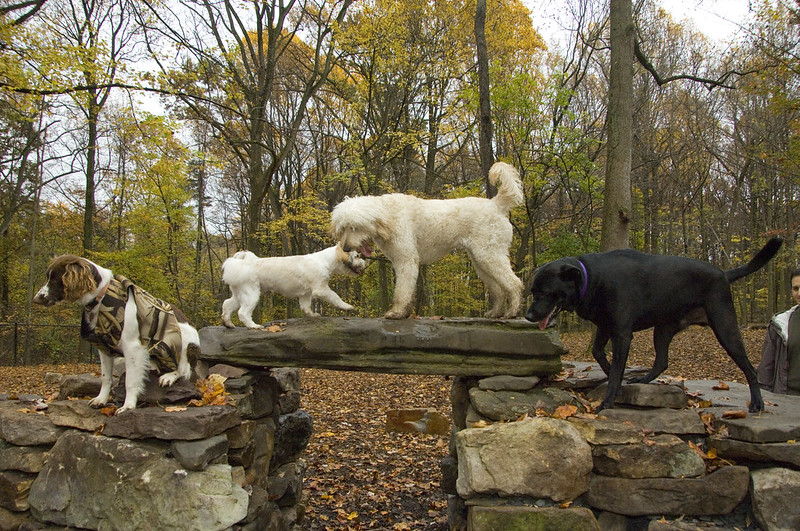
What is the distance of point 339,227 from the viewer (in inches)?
167

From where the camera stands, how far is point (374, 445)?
7898 millimetres

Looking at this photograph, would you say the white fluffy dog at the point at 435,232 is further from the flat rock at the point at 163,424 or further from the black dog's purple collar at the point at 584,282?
the flat rock at the point at 163,424

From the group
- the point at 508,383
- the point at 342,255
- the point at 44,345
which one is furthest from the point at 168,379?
the point at 44,345

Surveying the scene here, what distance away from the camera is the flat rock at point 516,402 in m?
3.83

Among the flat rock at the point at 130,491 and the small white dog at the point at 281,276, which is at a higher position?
the small white dog at the point at 281,276

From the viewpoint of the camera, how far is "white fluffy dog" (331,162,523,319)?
166 inches

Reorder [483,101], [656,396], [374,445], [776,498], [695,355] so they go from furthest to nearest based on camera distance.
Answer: [695,355] → [483,101] → [374,445] → [656,396] → [776,498]

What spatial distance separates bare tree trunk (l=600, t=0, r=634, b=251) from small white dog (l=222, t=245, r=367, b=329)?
16.0 ft

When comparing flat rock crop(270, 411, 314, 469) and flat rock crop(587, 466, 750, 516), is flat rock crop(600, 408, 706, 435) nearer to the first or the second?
flat rock crop(587, 466, 750, 516)

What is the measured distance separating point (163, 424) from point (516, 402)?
270 centimetres

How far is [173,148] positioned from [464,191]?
24.8ft

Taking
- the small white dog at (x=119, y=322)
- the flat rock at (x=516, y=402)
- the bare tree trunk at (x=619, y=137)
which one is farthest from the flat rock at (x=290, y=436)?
the bare tree trunk at (x=619, y=137)

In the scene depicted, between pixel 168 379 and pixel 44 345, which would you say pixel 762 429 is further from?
pixel 44 345

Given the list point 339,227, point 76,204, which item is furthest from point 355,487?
→ point 76,204
